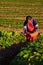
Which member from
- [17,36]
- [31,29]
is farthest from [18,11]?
[31,29]

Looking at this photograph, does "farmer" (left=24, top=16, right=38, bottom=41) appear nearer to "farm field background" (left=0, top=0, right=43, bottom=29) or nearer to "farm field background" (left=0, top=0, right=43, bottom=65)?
"farm field background" (left=0, top=0, right=43, bottom=65)

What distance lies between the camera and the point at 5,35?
12.9m

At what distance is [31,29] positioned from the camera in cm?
1143

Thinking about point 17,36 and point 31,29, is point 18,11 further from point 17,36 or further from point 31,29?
point 31,29

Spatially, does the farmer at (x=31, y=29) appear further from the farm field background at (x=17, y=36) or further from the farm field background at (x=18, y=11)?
the farm field background at (x=18, y=11)

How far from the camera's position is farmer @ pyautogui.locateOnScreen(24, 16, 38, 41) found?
1116 cm

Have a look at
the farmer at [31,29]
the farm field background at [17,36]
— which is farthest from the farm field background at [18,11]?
the farmer at [31,29]

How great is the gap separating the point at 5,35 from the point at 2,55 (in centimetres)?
219

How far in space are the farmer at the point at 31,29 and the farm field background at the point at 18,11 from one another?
12.5ft

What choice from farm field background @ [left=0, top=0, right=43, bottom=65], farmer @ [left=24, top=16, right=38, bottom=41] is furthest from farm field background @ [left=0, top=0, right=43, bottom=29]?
farmer @ [left=24, top=16, right=38, bottom=41]

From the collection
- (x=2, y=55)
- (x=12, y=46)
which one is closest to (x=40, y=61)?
(x=2, y=55)

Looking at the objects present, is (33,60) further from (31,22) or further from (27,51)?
(31,22)

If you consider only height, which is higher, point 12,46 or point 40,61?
point 40,61

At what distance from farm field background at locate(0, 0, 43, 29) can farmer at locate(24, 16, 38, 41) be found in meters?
3.82
